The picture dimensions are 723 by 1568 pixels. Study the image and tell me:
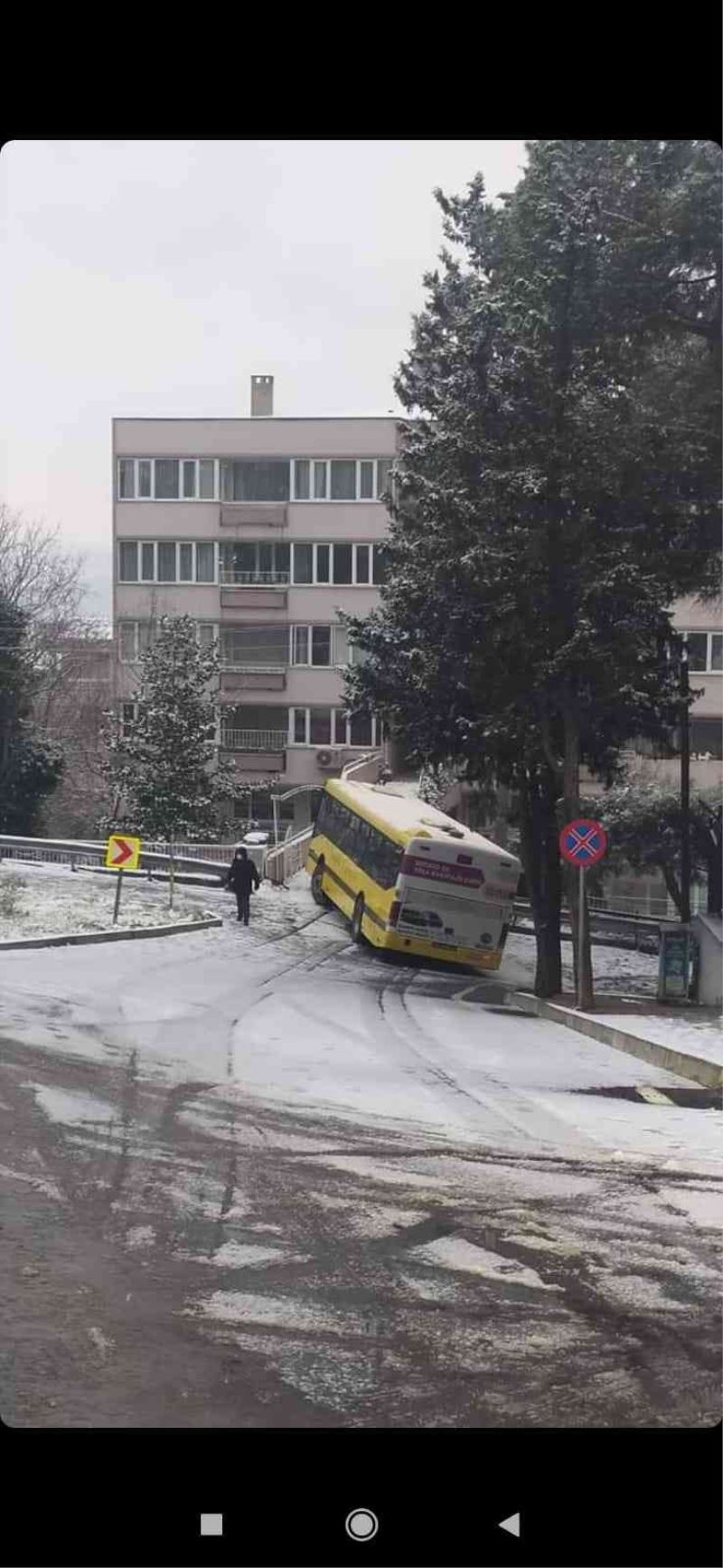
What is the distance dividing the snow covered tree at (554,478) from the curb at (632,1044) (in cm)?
60

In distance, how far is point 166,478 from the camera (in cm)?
→ 529

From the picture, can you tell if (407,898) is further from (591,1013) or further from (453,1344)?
(453,1344)

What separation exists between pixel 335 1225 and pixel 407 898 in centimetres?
1001

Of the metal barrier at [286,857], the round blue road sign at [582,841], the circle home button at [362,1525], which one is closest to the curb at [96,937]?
the round blue road sign at [582,841]

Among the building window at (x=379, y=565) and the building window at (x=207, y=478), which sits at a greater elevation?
the building window at (x=207, y=478)

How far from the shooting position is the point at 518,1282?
4.51 meters

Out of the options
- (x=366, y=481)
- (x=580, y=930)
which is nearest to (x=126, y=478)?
(x=366, y=481)

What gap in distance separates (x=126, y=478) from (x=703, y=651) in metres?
3.36

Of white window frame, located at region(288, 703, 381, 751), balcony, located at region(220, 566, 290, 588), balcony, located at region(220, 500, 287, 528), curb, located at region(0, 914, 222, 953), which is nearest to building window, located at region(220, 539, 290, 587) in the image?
balcony, located at region(220, 566, 290, 588)

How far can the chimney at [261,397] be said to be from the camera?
14.1 feet

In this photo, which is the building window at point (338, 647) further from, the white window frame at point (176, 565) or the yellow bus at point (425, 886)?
the yellow bus at point (425, 886)

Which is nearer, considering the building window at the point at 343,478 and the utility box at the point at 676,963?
the building window at the point at 343,478

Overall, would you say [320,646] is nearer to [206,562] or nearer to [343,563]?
[343,563]
